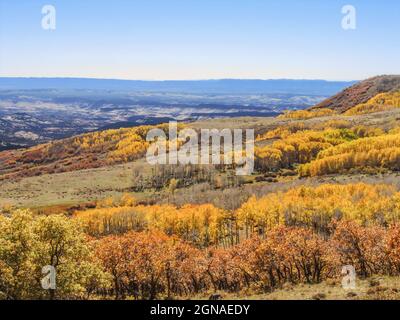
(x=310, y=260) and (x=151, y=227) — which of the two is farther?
(x=151, y=227)

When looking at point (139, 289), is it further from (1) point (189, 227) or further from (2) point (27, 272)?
(1) point (189, 227)

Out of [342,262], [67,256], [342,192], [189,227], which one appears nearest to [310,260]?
[342,262]

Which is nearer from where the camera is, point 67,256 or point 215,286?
point 67,256

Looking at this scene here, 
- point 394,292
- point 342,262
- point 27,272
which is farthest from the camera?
point 342,262
